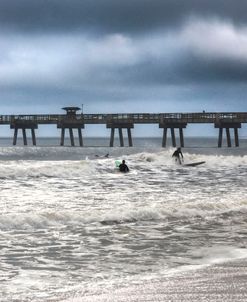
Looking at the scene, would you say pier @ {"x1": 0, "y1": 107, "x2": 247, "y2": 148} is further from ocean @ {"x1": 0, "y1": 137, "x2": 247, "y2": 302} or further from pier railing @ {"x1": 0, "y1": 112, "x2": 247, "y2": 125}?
ocean @ {"x1": 0, "y1": 137, "x2": 247, "y2": 302}

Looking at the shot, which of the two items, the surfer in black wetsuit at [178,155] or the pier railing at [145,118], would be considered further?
the pier railing at [145,118]

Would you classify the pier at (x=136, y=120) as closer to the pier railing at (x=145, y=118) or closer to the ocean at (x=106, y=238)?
the pier railing at (x=145, y=118)

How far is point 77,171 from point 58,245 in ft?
62.1

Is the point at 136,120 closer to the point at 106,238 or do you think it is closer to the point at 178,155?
the point at 178,155

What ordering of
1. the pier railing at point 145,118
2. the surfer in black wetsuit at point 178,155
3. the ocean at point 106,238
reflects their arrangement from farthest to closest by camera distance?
1. the pier railing at point 145,118
2. the surfer in black wetsuit at point 178,155
3. the ocean at point 106,238

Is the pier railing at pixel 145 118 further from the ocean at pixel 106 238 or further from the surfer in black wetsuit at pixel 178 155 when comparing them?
the ocean at pixel 106 238

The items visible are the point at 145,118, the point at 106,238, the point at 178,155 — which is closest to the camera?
the point at 106,238

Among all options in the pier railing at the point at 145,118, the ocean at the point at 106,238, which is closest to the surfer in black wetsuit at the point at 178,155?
the ocean at the point at 106,238

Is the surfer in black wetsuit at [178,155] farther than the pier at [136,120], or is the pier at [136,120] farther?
the pier at [136,120]

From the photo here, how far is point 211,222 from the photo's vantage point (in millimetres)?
10398

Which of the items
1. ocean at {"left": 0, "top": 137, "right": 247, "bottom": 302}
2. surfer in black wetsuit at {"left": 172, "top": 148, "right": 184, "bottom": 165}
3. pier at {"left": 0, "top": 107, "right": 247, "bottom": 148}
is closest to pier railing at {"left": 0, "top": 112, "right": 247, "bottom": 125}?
pier at {"left": 0, "top": 107, "right": 247, "bottom": 148}

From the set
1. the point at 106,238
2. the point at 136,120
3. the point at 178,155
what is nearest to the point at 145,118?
the point at 136,120

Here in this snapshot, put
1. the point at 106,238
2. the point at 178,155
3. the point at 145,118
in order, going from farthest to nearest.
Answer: the point at 145,118 → the point at 178,155 → the point at 106,238

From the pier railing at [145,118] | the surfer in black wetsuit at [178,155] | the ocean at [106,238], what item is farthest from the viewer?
the pier railing at [145,118]
